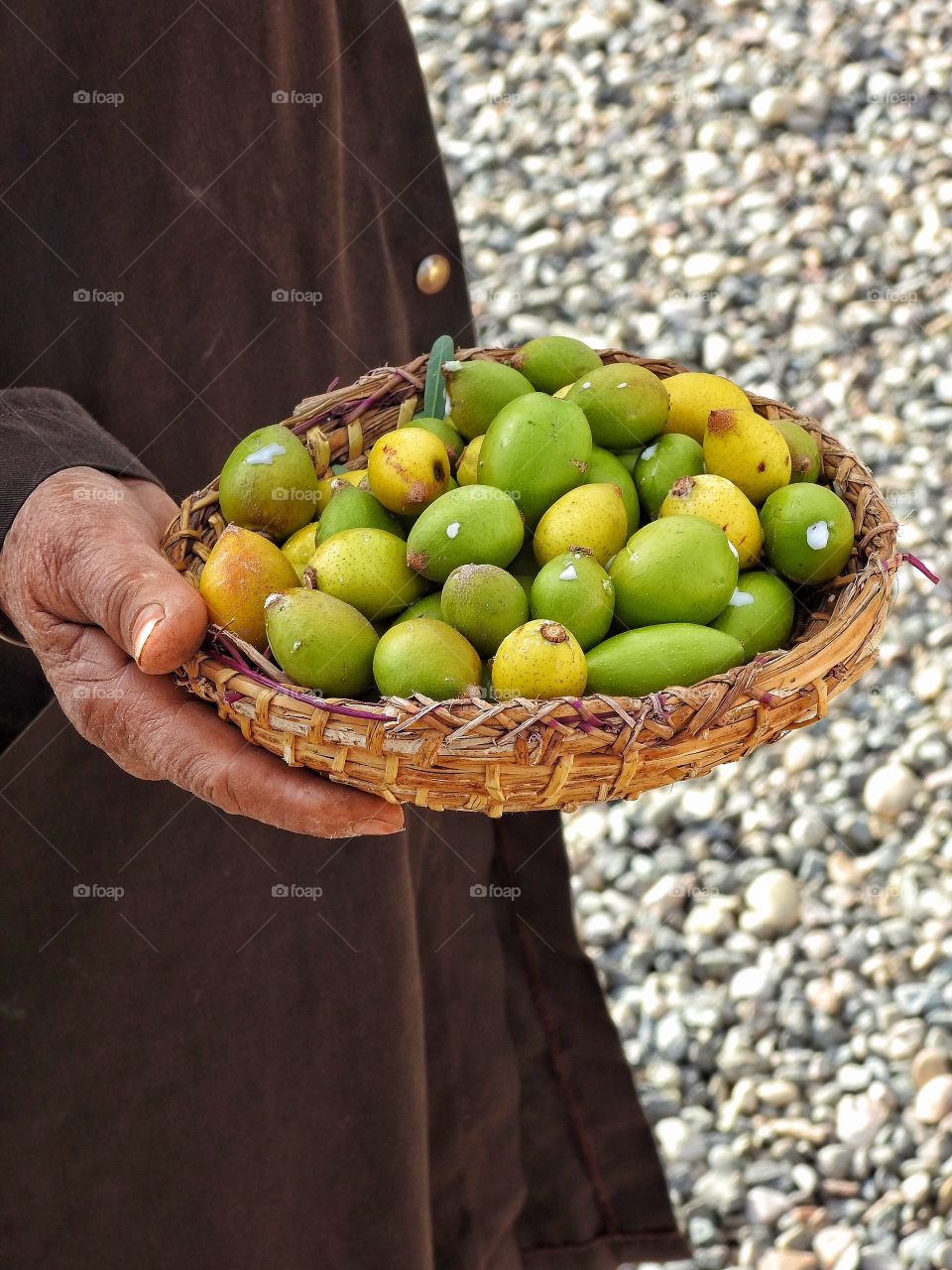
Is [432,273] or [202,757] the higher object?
[432,273]

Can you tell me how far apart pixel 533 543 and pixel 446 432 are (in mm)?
225

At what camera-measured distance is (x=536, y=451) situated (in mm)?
1457

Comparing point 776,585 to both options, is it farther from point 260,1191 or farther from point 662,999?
point 662,999

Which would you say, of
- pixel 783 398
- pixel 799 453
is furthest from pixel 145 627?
pixel 783 398

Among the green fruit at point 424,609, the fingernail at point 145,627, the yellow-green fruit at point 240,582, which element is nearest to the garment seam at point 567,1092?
the green fruit at point 424,609

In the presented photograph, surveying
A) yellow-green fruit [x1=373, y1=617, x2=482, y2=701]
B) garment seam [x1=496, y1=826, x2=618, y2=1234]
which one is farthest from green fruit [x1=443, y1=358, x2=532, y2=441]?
garment seam [x1=496, y1=826, x2=618, y2=1234]

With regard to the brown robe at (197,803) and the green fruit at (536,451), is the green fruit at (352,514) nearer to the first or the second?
the green fruit at (536,451)

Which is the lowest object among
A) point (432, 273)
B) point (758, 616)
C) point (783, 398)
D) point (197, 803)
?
point (783, 398)

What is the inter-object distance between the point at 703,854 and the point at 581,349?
5.97ft

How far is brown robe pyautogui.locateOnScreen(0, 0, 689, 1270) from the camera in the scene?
1610 mm

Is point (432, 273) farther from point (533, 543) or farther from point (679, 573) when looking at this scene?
point (679, 573)

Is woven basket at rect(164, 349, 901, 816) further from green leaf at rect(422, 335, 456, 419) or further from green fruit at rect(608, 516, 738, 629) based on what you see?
green leaf at rect(422, 335, 456, 419)

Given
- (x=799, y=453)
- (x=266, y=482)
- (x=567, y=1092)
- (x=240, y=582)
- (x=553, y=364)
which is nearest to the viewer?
(x=240, y=582)

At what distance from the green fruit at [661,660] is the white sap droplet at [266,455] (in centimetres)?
44
